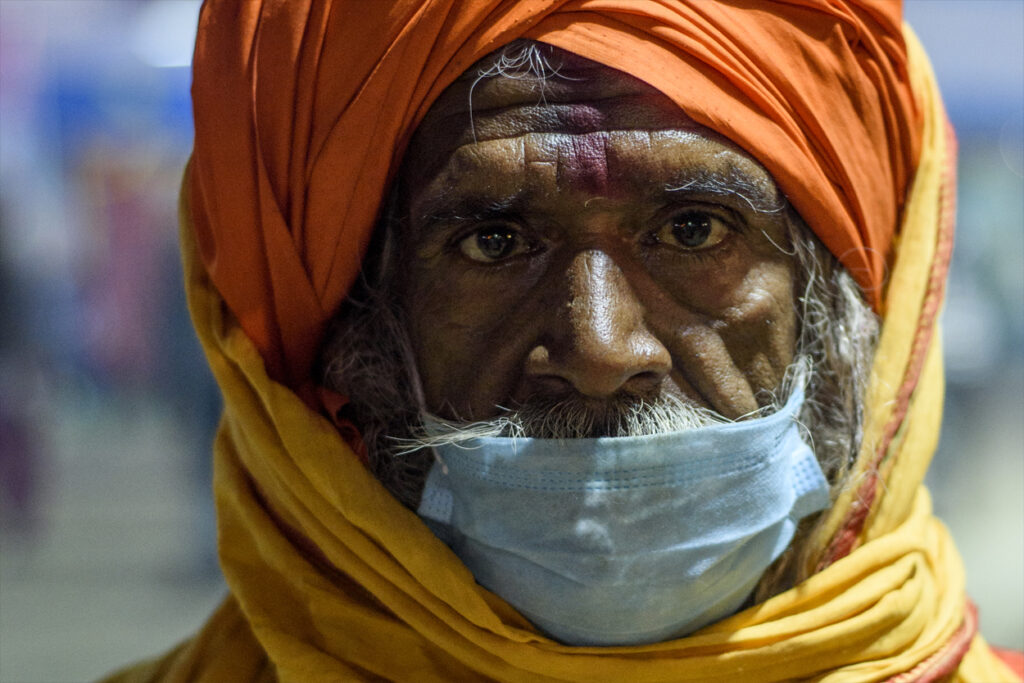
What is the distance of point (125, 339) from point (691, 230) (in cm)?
904

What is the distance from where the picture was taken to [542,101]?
1.64m

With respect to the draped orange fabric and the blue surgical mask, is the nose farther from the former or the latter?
the draped orange fabric

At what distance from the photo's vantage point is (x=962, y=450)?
9.16 metres

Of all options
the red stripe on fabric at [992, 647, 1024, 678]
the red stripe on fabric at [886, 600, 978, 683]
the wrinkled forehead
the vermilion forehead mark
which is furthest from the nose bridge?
the red stripe on fabric at [992, 647, 1024, 678]

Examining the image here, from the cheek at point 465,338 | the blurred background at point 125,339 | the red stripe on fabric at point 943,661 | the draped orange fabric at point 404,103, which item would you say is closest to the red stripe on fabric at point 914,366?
the draped orange fabric at point 404,103

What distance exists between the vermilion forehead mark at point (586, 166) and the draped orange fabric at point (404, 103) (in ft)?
0.47

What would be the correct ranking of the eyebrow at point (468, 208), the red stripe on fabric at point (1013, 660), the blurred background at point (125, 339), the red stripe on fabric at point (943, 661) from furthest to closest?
the blurred background at point (125, 339) → the red stripe on fabric at point (1013, 660) → the red stripe on fabric at point (943, 661) → the eyebrow at point (468, 208)

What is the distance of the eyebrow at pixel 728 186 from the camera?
5.31ft

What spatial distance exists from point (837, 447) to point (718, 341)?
40 centimetres

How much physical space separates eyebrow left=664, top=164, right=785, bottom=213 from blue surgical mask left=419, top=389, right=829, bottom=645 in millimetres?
380

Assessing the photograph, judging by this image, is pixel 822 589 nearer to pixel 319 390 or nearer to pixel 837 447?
pixel 837 447

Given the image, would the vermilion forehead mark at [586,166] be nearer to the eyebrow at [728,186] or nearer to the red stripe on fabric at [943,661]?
the eyebrow at [728,186]

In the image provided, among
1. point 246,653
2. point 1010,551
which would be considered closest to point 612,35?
point 246,653

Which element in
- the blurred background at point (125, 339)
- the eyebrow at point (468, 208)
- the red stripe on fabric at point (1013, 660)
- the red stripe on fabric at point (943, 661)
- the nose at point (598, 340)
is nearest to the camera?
the nose at point (598, 340)
